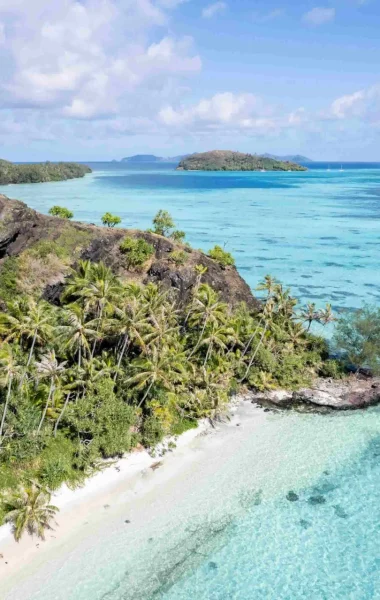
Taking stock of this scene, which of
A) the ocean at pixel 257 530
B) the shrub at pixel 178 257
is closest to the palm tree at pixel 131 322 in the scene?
the ocean at pixel 257 530

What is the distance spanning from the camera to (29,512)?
2831cm

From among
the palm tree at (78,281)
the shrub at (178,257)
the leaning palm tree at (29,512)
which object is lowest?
the leaning palm tree at (29,512)

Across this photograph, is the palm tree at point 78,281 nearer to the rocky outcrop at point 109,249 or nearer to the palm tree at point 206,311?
the rocky outcrop at point 109,249

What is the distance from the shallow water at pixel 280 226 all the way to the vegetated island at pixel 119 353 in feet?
68.4

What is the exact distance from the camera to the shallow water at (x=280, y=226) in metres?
78.8

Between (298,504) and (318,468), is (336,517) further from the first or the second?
(318,468)

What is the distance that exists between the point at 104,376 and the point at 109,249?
23.8 m

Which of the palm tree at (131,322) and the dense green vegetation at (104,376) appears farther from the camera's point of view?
the palm tree at (131,322)

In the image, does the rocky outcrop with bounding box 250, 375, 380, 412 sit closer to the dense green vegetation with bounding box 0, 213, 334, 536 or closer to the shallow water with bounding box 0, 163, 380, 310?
the dense green vegetation with bounding box 0, 213, 334, 536

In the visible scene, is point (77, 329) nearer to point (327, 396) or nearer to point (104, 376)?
point (104, 376)

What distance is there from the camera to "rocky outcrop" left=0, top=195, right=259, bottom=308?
181 feet

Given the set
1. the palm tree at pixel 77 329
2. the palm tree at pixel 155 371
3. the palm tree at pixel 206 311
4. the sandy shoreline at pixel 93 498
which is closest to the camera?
the sandy shoreline at pixel 93 498

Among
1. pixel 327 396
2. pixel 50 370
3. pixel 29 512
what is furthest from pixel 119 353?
pixel 327 396

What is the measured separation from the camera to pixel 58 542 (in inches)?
1126
